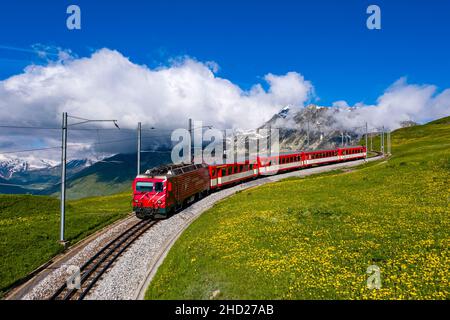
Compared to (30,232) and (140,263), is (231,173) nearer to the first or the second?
(30,232)

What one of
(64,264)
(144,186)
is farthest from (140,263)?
(144,186)

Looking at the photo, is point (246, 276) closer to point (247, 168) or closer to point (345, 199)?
point (345, 199)

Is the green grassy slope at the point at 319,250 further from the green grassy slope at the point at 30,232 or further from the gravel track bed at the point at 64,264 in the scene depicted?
the green grassy slope at the point at 30,232

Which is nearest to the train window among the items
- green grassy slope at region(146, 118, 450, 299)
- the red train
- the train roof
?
the red train

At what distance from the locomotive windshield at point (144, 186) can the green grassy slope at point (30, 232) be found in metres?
5.66

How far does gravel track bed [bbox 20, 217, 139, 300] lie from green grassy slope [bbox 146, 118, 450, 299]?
6.22 m

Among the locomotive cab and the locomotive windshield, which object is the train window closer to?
the locomotive cab

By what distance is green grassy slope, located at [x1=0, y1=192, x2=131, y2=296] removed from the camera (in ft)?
67.9

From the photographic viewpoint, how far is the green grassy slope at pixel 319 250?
12.5 meters

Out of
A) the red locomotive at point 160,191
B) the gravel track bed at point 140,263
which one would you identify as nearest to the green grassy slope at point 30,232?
the red locomotive at point 160,191
